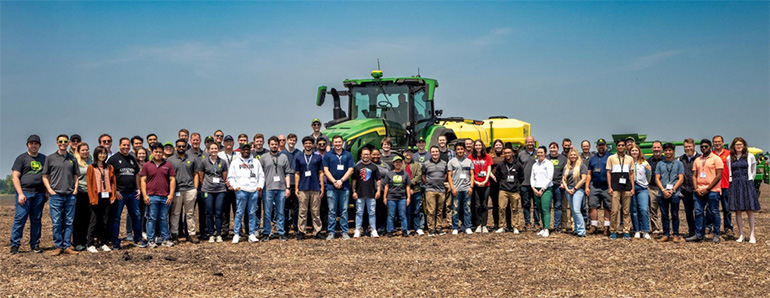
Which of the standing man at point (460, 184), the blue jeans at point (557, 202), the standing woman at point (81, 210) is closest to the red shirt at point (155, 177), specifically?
the standing woman at point (81, 210)

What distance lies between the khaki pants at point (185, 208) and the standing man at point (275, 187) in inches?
41.0

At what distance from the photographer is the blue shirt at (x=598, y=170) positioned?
10.0 metres

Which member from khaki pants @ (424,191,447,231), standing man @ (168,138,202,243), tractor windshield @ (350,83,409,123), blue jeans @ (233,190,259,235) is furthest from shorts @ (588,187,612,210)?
standing man @ (168,138,202,243)

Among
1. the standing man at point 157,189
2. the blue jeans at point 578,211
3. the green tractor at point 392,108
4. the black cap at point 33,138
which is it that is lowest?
the blue jeans at point 578,211

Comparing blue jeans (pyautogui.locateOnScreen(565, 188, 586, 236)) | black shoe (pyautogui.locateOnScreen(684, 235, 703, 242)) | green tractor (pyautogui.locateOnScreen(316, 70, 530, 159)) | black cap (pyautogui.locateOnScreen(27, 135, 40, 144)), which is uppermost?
green tractor (pyautogui.locateOnScreen(316, 70, 530, 159))

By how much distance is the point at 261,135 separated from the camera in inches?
419

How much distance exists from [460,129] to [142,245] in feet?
25.9

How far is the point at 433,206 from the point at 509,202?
130 centimetres

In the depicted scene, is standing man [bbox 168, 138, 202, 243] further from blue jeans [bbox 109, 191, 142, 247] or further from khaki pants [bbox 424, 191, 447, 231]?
khaki pants [bbox 424, 191, 447, 231]

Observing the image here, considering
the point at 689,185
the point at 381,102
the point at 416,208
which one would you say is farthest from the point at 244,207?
the point at 689,185

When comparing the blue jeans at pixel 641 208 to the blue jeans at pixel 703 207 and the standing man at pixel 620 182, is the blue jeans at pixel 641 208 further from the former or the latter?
the blue jeans at pixel 703 207

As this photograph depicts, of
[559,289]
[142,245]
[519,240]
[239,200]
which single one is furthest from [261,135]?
[559,289]

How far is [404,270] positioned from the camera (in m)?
7.23

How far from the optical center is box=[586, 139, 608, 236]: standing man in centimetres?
1005
